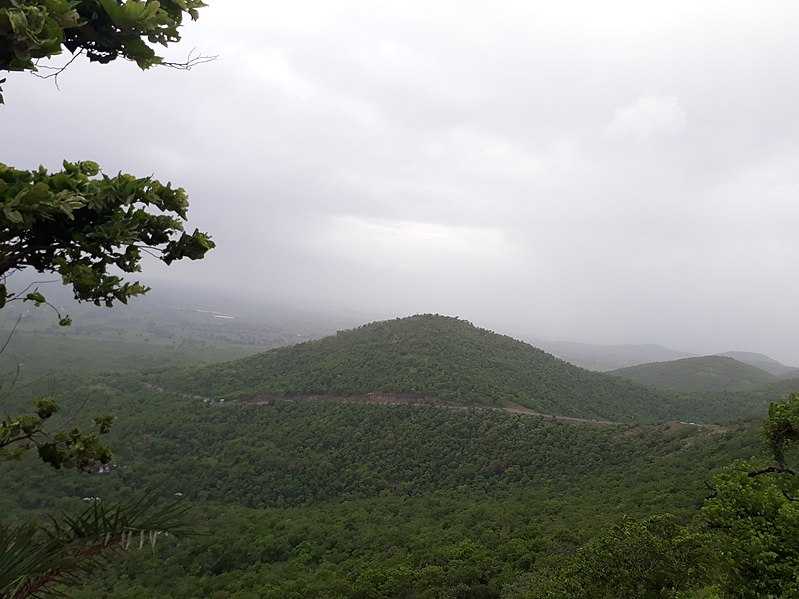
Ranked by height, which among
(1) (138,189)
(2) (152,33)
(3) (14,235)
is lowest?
(3) (14,235)

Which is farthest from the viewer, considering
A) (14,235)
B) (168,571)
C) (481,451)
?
(481,451)

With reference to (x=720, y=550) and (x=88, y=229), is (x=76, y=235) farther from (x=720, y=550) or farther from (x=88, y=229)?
(x=720, y=550)

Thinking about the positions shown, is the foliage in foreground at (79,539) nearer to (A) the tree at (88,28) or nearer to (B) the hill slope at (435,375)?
(A) the tree at (88,28)

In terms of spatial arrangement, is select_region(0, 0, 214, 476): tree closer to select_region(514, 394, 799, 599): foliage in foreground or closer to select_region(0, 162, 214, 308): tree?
select_region(0, 162, 214, 308): tree

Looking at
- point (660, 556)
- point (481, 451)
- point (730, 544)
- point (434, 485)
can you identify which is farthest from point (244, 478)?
point (730, 544)

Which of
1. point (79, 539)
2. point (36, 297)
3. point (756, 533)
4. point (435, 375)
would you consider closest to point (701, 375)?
point (435, 375)

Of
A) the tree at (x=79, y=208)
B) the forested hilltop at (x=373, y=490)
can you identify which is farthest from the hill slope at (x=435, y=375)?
the tree at (x=79, y=208)

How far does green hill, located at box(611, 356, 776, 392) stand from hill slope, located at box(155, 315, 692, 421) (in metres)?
27.1

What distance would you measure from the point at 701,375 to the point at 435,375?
5939 cm

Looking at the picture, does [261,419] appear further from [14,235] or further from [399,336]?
[14,235]

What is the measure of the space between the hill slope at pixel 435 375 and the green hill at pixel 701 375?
88.9ft

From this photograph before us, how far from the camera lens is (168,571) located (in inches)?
728

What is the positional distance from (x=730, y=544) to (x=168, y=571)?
21129mm

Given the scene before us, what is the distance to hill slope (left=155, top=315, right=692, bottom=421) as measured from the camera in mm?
37125
